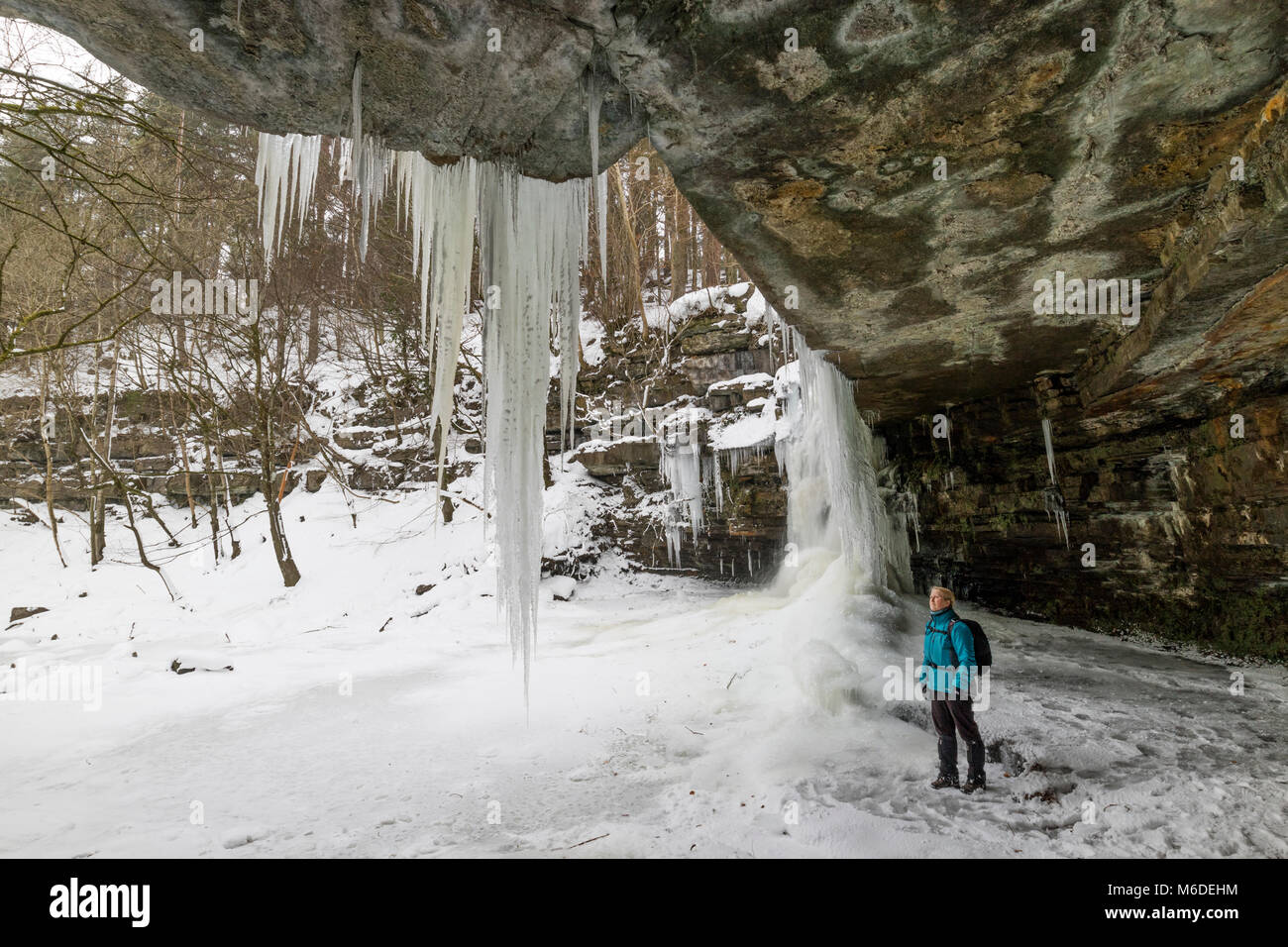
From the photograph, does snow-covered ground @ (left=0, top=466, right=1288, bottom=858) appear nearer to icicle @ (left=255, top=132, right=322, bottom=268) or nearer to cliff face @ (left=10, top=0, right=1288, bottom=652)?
cliff face @ (left=10, top=0, right=1288, bottom=652)

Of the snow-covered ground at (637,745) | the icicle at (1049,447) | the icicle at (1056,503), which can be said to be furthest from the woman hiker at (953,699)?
the icicle at (1056,503)

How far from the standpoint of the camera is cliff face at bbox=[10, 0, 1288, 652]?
195 centimetres

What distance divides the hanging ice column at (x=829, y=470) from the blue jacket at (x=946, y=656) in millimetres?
2512

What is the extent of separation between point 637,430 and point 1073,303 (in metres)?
8.63

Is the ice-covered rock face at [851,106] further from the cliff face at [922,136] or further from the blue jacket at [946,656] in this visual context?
the blue jacket at [946,656]

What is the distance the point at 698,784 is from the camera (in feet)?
11.5

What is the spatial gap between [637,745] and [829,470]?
4.28m

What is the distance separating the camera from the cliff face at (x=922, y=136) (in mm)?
1947

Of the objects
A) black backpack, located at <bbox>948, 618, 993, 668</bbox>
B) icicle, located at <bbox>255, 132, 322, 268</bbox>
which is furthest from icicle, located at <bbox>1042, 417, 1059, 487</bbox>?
icicle, located at <bbox>255, 132, 322, 268</bbox>

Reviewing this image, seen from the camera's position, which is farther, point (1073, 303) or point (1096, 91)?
point (1073, 303)

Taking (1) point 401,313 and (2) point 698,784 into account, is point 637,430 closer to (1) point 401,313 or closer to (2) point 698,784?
(1) point 401,313

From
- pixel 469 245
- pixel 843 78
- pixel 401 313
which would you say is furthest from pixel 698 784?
pixel 401 313

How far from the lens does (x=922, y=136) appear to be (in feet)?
8.34

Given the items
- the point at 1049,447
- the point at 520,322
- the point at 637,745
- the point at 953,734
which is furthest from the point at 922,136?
the point at 1049,447
